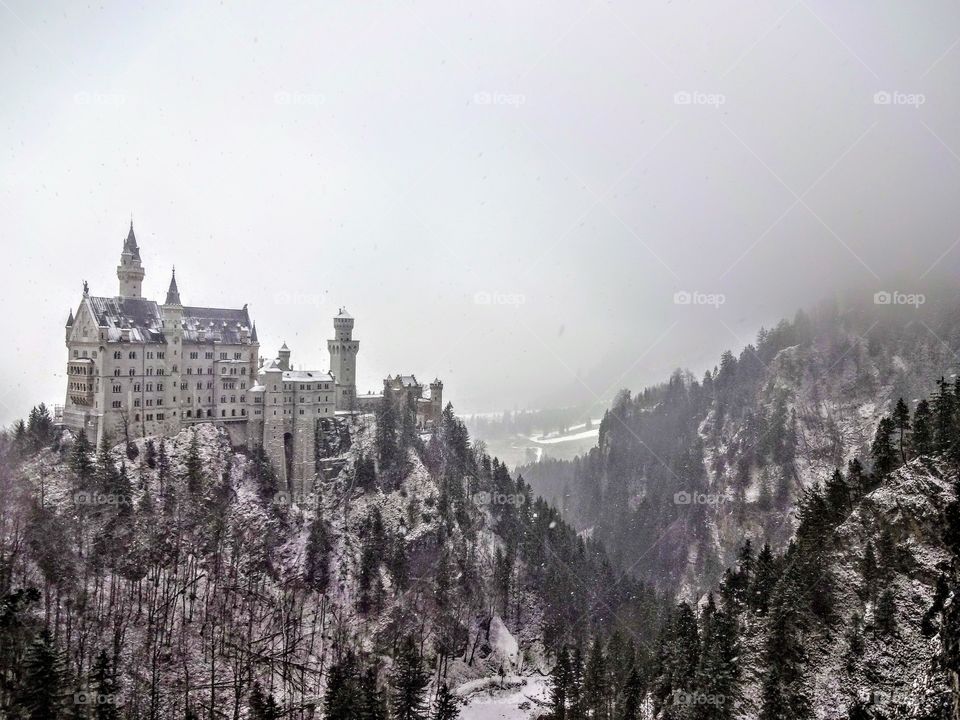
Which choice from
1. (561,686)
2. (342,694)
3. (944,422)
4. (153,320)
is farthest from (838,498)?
(153,320)

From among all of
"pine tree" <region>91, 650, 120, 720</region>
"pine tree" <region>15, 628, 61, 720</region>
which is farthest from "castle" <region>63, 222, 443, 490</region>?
A: "pine tree" <region>15, 628, 61, 720</region>

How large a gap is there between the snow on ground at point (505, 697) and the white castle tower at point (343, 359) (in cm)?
4560

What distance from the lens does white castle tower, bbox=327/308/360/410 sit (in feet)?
321

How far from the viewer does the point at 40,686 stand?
42.9m

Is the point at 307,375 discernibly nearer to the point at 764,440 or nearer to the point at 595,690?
the point at 595,690

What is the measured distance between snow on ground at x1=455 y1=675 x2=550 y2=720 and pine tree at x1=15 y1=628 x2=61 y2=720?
1666 inches

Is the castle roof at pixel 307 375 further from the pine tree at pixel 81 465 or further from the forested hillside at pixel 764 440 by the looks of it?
the forested hillside at pixel 764 440

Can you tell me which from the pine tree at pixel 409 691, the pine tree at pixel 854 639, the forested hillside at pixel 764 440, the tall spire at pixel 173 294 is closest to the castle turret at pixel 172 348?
the tall spire at pixel 173 294

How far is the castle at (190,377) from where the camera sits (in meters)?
76.3

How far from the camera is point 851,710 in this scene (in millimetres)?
45500

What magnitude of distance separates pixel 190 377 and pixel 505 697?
198ft

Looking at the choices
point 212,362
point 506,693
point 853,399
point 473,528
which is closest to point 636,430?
point 853,399

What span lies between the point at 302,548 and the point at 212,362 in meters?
29.5

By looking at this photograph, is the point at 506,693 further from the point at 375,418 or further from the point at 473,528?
the point at 375,418
